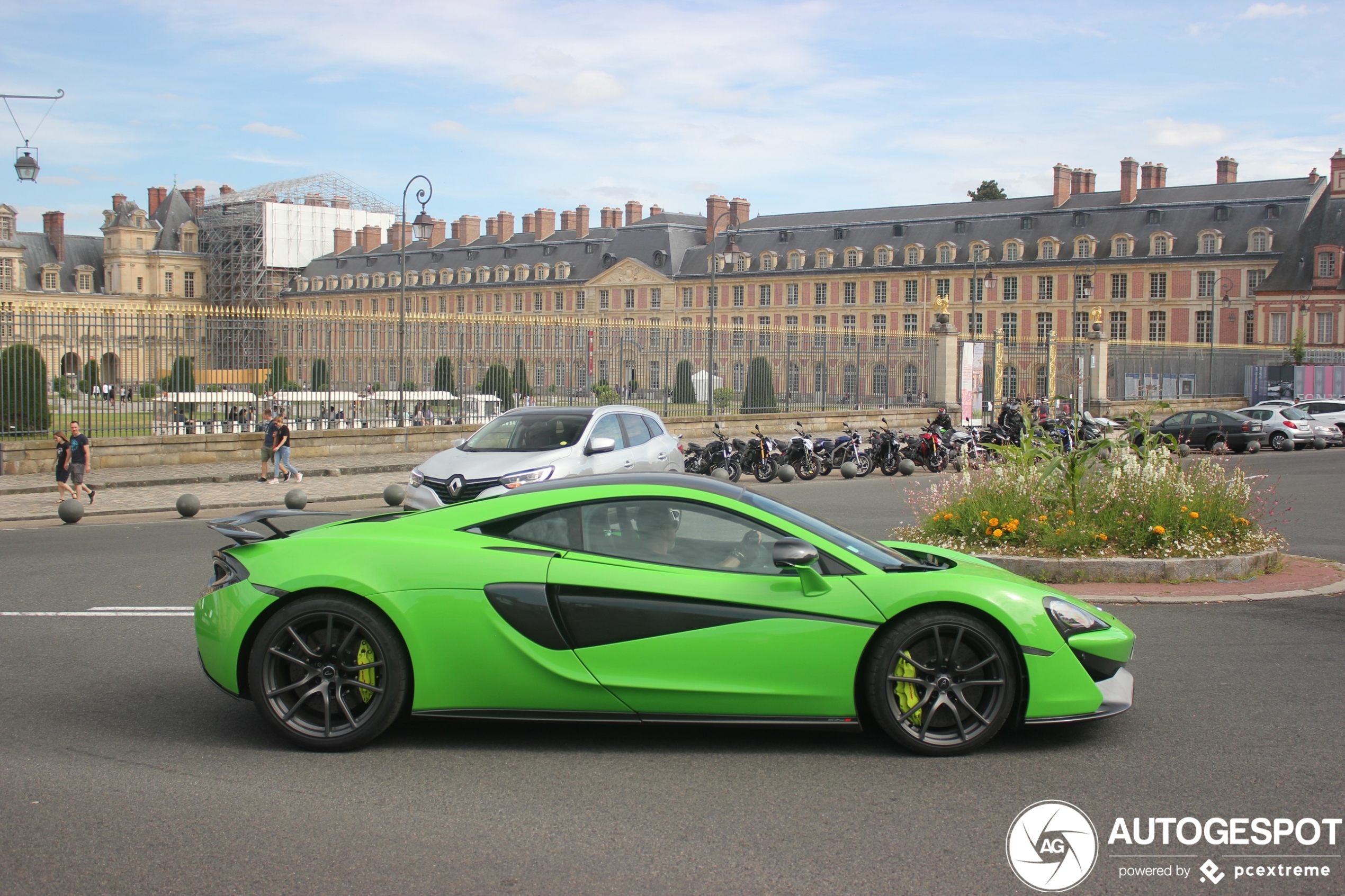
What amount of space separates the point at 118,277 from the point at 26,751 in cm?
11410

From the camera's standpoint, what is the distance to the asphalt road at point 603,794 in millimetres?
4133

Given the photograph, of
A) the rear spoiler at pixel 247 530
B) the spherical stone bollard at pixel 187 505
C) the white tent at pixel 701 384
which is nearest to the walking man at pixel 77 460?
the spherical stone bollard at pixel 187 505

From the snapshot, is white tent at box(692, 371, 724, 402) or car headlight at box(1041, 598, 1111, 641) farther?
white tent at box(692, 371, 724, 402)

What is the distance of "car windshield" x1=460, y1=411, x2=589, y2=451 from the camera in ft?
46.8

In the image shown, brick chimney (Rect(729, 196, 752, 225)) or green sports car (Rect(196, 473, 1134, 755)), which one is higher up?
brick chimney (Rect(729, 196, 752, 225))

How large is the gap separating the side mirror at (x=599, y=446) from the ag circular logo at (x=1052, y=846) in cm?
964

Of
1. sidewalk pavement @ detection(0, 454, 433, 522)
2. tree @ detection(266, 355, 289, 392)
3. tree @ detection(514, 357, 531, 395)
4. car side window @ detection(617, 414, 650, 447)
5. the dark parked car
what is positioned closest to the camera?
car side window @ detection(617, 414, 650, 447)

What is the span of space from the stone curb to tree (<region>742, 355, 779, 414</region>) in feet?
77.4

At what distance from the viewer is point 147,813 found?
469 cm

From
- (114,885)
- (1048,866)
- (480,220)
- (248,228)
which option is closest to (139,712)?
(114,885)

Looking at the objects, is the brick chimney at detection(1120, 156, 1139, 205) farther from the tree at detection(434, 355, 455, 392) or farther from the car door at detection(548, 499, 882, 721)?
the car door at detection(548, 499, 882, 721)

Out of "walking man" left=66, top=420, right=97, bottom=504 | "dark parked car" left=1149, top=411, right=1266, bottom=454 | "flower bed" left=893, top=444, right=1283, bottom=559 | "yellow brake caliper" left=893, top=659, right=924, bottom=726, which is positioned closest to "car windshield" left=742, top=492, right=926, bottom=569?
"yellow brake caliper" left=893, top=659, right=924, bottom=726

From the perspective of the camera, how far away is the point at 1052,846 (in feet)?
14.5

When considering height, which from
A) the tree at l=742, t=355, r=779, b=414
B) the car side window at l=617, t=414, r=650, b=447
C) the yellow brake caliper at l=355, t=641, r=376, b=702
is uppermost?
the tree at l=742, t=355, r=779, b=414
